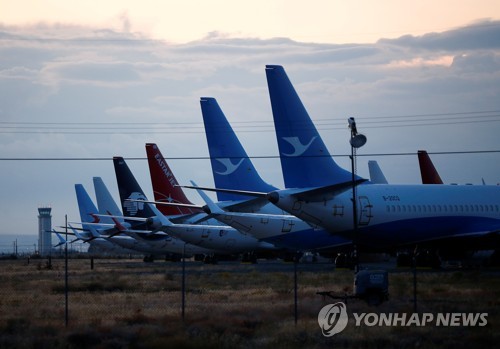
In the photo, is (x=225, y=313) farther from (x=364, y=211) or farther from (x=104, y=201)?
(x=104, y=201)

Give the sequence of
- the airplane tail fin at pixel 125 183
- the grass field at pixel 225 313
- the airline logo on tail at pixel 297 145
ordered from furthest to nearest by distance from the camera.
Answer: the airplane tail fin at pixel 125 183 < the airline logo on tail at pixel 297 145 < the grass field at pixel 225 313

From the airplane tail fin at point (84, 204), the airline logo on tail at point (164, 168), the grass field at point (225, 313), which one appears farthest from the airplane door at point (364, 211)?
the airplane tail fin at point (84, 204)

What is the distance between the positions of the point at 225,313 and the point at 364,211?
67.4ft

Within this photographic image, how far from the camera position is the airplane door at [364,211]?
45750 millimetres

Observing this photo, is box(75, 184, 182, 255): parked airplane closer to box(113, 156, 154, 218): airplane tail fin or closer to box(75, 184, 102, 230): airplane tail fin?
box(75, 184, 102, 230): airplane tail fin

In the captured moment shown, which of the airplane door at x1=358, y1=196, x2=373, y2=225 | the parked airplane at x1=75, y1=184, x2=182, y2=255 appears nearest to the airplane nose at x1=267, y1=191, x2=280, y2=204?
the airplane door at x1=358, y1=196, x2=373, y2=225

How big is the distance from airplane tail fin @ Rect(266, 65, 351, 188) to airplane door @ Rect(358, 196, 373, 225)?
8.02 feet

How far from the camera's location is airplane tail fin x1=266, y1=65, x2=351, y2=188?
42.7 meters

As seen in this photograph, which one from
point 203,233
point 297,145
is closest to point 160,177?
point 203,233

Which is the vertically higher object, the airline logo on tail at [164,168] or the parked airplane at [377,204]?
the airline logo on tail at [164,168]

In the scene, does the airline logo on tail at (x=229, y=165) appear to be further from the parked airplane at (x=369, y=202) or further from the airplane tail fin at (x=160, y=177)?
the airplane tail fin at (x=160, y=177)

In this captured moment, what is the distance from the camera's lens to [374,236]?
47000 millimetres

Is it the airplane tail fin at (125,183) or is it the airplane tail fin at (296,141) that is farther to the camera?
the airplane tail fin at (125,183)

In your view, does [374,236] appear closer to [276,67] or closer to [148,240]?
[276,67]
